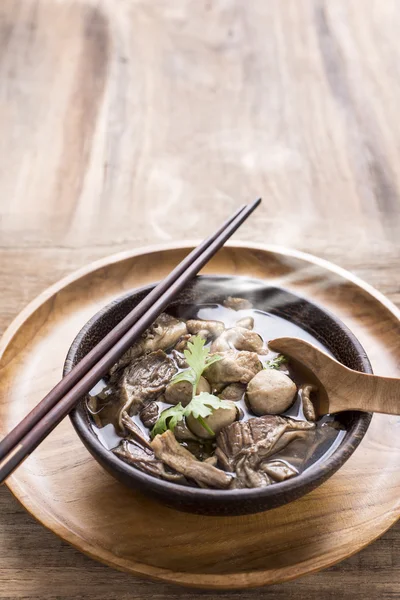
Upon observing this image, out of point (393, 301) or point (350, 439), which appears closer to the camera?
point (350, 439)

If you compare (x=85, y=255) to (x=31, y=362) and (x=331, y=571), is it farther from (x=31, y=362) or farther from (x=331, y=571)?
(x=331, y=571)

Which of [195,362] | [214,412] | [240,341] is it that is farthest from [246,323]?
[214,412]

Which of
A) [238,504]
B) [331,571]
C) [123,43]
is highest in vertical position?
Answer: [123,43]

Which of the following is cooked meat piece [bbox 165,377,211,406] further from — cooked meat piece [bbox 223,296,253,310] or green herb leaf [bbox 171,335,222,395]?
cooked meat piece [bbox 223,296,253,310]

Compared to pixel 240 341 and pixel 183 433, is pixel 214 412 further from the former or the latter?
pixel 240 341

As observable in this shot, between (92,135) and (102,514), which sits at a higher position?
(92,135)

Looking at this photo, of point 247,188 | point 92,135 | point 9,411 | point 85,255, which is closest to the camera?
point 9,411

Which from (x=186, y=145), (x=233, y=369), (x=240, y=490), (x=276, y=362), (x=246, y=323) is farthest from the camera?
(x=186, y=145)

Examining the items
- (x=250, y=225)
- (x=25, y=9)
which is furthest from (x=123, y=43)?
(x=250, y=225)
